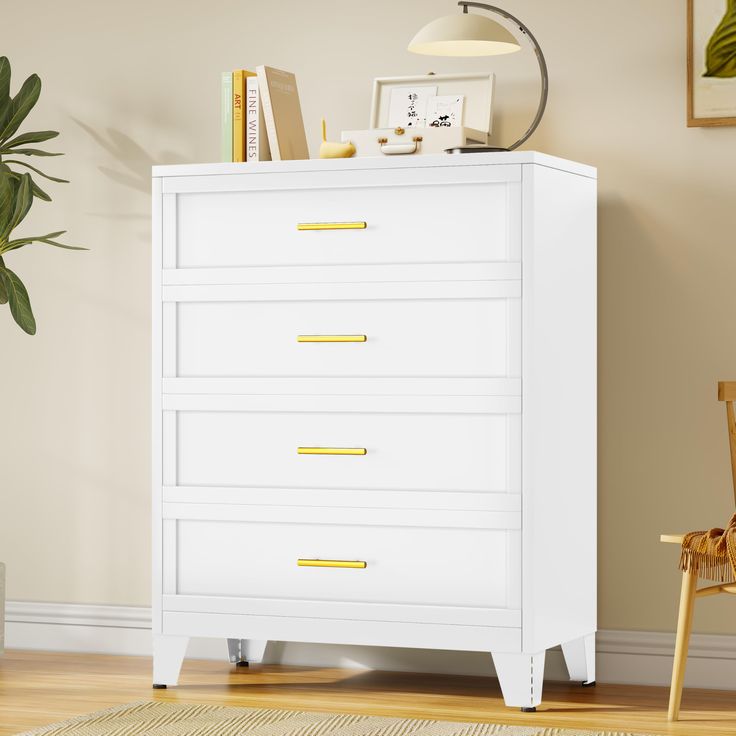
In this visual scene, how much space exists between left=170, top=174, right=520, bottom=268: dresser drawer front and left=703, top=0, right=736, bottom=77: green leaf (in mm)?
735

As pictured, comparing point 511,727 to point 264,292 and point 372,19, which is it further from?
point 372,19

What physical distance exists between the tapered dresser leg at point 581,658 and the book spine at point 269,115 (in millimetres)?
1422

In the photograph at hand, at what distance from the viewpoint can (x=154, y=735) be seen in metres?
2.71

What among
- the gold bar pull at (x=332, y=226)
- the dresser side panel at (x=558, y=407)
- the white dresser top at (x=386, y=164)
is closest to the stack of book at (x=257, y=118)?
the white dresser top at (x=386, y=164)

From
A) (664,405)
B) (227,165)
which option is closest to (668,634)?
(664,405)

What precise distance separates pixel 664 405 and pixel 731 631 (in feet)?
1.96

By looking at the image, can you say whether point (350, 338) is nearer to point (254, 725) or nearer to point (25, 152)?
point (254, 725)

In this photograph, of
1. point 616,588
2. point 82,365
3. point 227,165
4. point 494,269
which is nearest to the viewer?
point 494,269

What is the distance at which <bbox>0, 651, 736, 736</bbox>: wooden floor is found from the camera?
2912 millimetres

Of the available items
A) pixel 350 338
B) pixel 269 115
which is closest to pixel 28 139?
pixel 269 115

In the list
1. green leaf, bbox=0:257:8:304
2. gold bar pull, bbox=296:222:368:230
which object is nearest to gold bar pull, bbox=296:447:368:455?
gold bar pull, bbox=296:222:368:230

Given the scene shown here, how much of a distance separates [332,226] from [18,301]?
38.2 inches

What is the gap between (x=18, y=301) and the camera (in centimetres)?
346

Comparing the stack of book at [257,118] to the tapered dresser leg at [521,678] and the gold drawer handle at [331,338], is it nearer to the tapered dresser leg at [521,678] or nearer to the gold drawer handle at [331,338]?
the gold drawer handle at [331,338]
